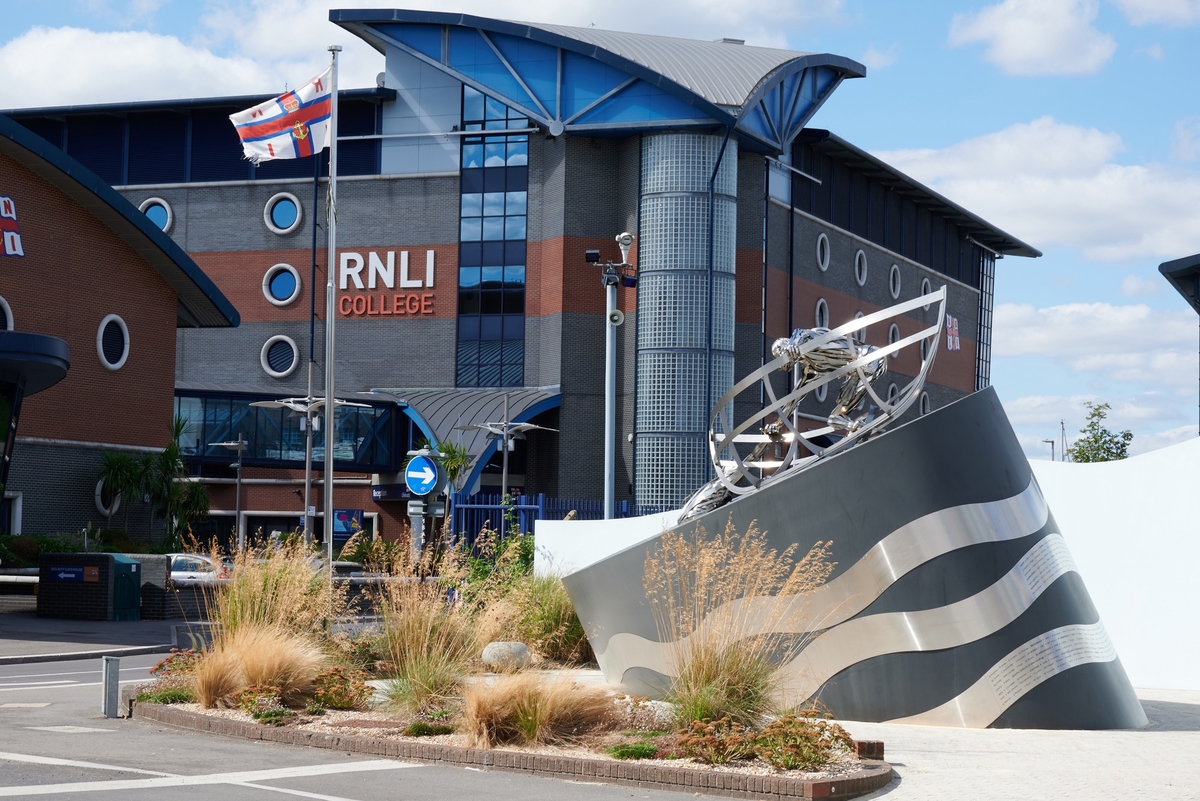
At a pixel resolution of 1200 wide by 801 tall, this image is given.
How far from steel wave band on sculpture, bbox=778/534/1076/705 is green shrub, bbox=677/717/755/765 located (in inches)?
79.1

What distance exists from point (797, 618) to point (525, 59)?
4007 centimetres

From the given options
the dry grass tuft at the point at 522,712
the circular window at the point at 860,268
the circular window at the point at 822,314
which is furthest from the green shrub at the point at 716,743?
the circular window at the point at 860,268

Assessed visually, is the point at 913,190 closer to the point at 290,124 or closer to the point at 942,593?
the point at 290,124

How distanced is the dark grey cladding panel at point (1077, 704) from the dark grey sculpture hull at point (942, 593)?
0.04 ft

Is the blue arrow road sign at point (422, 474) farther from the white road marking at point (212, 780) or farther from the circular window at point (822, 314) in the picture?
the circular window at point (822, 314)

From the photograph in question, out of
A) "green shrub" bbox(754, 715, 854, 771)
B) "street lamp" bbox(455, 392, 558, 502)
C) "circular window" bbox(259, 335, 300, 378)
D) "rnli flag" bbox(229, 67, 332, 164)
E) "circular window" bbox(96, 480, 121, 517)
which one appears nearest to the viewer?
"green shrub" bbox(754, 715, 854, 771)

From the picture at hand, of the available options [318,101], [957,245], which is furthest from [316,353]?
[957,245]

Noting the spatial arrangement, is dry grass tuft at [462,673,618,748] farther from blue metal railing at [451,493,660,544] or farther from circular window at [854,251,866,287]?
circular window at [854,251,866,287]

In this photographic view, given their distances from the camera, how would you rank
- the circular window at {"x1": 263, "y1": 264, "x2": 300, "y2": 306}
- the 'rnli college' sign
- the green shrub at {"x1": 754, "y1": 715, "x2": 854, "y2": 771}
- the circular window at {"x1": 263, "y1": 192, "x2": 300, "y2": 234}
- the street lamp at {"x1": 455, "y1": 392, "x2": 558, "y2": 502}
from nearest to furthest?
the green shrub at {"x1": 754, "y1": 715, "x2": 854, "y2": 771}
the street lamp at {"x1": 455, "y1": 392, "x2": 558, "y2": 502}
the 'rnli college' sign
the circular window at {"x1": 263, "y1": 264, "x2": 300, "y2": 306}
the circular window at {"x1": 263, "y1": 192, "x2": 300, "y2": 234}

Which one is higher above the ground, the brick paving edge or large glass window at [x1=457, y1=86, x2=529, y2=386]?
large glass window at [x1=457, y1=86, x2=529, y2=386]

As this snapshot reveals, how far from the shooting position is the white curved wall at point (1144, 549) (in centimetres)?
1836

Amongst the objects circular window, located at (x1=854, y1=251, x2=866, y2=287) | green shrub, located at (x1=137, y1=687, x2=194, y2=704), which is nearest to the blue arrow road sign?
green shrub, located at (x1=137, y1=687, x2=194, y2=704)

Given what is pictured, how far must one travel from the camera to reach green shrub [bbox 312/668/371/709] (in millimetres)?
12461

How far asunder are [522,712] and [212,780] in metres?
2.39
